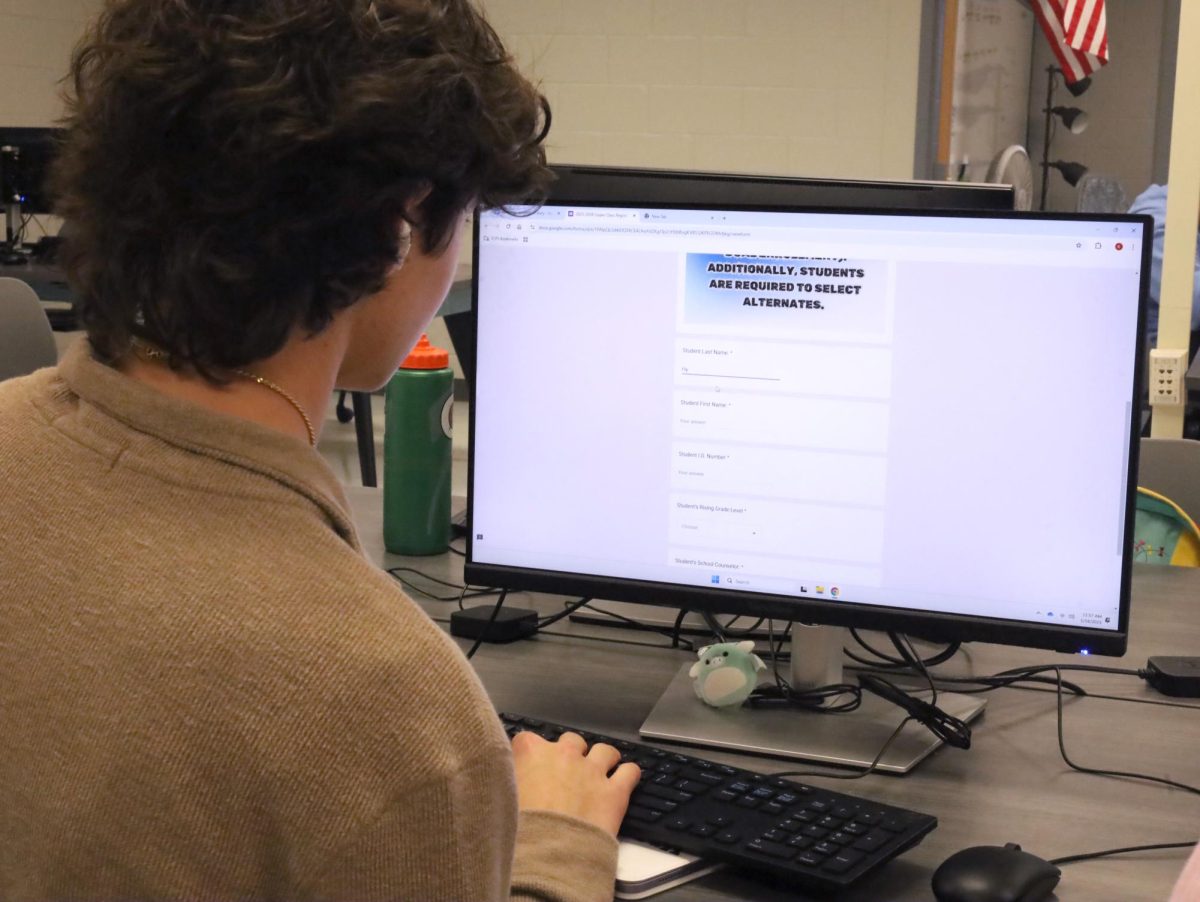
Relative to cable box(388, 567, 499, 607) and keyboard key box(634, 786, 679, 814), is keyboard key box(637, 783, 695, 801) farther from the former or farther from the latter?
cable box(388, 567, 499, 607)

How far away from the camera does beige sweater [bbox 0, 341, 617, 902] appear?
2.12 feet

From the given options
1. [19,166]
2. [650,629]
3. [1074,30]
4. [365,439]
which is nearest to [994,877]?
[650,629]

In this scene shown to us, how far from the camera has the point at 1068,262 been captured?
109 cm

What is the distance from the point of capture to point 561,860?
91 cm

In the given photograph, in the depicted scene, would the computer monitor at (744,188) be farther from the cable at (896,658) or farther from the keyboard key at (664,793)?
the keyboard key at (664,793)

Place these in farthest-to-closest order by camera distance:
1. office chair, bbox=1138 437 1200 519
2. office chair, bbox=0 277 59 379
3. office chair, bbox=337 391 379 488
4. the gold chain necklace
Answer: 1. office chair, bbox=337 391 379 488
2. office chair, bbox=0 277 59 379
3. office chair, bbox=1138 437 1200 519
4. the gold chain necklace

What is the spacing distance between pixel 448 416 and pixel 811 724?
62 centimetres

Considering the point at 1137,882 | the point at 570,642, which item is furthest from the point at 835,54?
the point at 1137,882

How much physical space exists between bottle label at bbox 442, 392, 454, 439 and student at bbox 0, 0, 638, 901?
81cm

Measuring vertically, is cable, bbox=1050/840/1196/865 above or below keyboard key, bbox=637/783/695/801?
below

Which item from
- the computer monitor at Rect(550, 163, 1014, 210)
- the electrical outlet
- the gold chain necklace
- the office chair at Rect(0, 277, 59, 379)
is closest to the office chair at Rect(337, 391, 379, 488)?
the office chair at Rect(0, 277, 59, 379)

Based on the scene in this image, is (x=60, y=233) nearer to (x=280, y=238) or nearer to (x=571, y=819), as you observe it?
(x=280, y=238)

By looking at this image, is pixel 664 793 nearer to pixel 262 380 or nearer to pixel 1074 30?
pixel 262 380

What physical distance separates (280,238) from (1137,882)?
2.34 ft
